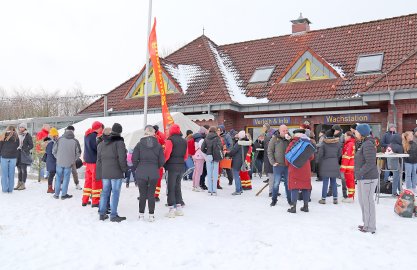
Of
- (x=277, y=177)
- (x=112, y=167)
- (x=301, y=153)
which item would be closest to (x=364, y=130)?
(x=301, y=153)

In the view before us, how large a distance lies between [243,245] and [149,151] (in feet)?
7.73

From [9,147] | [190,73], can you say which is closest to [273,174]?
[9,147]

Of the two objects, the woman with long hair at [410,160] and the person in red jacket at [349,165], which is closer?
the person in red jacket at [349,165]

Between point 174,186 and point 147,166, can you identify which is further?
point 174,186

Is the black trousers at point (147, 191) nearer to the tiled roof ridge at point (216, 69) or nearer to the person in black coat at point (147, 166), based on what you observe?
the person in black coat at point (147, 166)

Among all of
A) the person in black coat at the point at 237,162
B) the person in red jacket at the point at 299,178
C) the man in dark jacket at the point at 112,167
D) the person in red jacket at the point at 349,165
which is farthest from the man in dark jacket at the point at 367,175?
the man in dark jacket at the point at 112,167

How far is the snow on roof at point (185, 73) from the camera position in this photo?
17562 millimetres

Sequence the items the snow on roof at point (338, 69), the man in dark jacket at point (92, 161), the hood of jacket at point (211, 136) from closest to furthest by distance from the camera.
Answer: the man in dark jacket at point (92, 161)
the hood of jacket at point (211, 136)
the snow on roof at point (338, 69)

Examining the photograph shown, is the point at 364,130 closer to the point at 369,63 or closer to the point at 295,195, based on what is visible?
the point at 295,195

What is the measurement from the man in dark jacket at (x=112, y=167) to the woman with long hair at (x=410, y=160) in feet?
22.8

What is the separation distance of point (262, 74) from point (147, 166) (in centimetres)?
1163

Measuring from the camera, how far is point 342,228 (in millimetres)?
6020

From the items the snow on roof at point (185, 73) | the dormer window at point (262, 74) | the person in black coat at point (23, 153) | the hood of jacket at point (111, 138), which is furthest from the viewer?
the snow on roof at point (185, 73)

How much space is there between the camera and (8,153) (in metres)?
8.84
